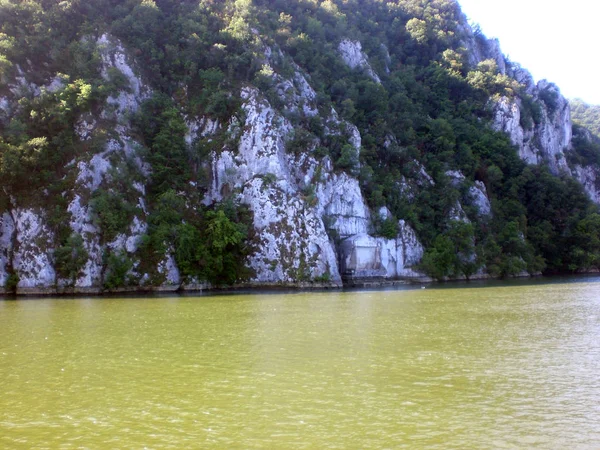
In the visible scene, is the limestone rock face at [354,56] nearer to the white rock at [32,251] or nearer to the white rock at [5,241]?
the white rock at [32,251]

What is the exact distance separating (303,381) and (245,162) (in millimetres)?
40674

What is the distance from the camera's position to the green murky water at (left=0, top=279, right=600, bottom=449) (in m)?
9.51

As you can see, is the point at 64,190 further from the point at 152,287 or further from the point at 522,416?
the point at 522,416

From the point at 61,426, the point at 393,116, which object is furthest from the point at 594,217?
the point at 61,426

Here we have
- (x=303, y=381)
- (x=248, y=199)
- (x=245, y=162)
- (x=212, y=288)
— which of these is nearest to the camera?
(x=303, y=381)

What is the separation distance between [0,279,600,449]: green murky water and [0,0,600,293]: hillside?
2030cm

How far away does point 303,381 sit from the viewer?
1304 centimetres

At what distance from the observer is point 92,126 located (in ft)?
158

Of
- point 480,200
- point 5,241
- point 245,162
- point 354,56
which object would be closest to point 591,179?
point 480,200

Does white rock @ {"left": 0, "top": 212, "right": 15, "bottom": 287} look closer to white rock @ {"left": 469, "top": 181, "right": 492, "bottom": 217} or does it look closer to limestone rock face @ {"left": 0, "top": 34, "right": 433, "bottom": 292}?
limestone rock face @ {"left": 0, "top": 34, "right": 433, "bottom": 292}

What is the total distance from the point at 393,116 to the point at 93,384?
64213 millimetres

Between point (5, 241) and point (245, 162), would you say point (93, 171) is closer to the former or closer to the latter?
point (5, 241)

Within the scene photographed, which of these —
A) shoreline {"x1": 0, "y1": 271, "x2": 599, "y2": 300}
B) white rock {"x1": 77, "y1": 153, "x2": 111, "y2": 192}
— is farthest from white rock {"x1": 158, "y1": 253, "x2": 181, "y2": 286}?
white rock {"x1": 77, "y1": 153, "x2": 111, "y2": 192}

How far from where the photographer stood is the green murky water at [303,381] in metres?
9.51
